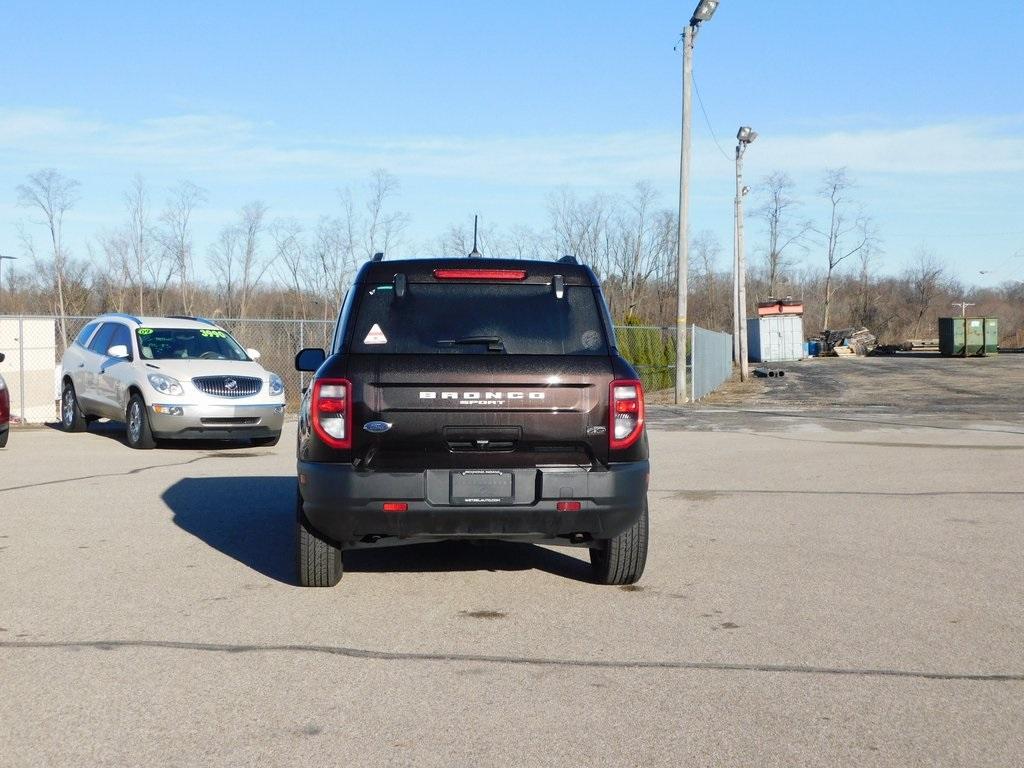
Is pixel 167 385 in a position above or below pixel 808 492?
above

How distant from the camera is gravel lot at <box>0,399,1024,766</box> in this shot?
4230 millimetres

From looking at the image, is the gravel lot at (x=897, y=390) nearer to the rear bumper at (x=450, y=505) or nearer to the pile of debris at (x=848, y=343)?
the rear bumper at (x=450, y=505)

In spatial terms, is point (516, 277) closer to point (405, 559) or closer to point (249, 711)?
point (405, 559)

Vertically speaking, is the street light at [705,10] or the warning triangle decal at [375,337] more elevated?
the street light at [705,10]

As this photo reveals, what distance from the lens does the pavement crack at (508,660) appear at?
5.09 meters

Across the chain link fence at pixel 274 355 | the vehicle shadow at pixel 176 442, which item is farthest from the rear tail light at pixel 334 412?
the chain link fence at pixel 274 355

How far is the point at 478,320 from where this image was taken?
639 cm

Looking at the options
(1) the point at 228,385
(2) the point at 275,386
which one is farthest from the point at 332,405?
(2) the point at 275,386

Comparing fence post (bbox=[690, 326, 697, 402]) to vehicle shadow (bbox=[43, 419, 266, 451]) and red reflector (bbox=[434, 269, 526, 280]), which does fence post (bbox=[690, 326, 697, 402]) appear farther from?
red reflector (bbox=[434, 269, 526, 280])

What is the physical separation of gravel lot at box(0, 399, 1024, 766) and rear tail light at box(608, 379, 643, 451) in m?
0.93

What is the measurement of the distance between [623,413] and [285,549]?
9.91ft

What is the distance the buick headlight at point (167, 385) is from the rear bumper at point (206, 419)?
0.57ft

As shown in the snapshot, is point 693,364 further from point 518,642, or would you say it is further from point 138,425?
point 518,642

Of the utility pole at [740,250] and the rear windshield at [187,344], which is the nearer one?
the rear windshield at [187,344]
